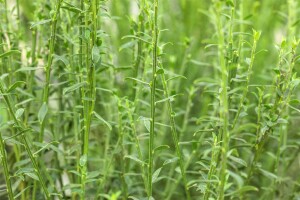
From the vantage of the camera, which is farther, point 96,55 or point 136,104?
point 136,104

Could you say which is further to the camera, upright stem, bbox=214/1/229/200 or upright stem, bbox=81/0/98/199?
upright stem, bbox=81/0/98/199

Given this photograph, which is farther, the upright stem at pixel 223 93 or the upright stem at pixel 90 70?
the upright stem at pixel 90 70

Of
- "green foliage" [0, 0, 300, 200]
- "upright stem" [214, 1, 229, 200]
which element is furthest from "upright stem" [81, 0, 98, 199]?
"upright stem" [214, 1, 229, 200]

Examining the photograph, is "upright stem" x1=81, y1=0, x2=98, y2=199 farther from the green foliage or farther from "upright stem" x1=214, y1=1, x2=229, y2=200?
"upright stem" x1=214, y1=1, x2=229, y2=200

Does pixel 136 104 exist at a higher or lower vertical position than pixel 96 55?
lower

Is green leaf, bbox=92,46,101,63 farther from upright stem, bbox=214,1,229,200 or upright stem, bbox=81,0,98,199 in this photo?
upright stem, bbox=214,1,229,200

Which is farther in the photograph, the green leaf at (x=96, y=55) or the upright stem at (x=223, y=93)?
the green leaf at (x=96, y=55)

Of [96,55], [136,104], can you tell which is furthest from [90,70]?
[136,104]

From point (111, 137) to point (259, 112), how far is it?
482 millimetres

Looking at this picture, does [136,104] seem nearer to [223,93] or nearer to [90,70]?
[90,70]

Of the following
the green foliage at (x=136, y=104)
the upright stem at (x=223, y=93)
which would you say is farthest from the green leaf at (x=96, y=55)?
the upright stem at (x=223, y=93)

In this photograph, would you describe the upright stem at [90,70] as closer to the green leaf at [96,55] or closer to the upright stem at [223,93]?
the green leaf at [96,55]

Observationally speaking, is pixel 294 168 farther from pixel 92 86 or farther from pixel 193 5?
pixel 92 86

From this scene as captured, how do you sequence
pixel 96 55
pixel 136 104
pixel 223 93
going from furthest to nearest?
pixel 136 104 < pixel 96 55 < pixel 223 93
